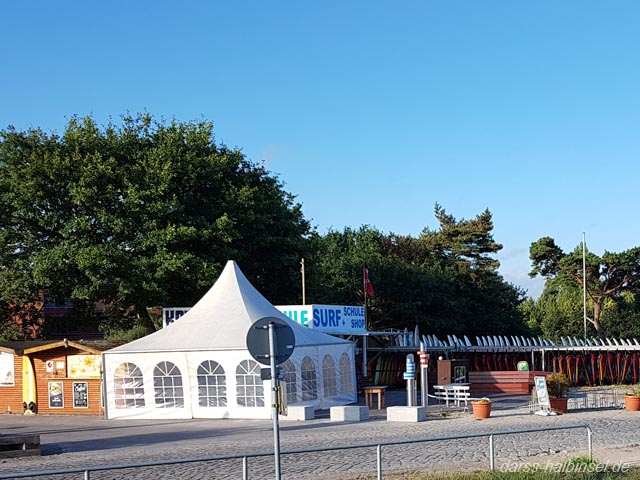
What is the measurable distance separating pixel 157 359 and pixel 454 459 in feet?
44.3

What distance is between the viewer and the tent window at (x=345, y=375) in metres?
31.1

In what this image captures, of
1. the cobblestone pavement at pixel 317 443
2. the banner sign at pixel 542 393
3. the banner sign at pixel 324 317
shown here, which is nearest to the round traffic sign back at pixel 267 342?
the cobblestone pavement at pixel 317 443

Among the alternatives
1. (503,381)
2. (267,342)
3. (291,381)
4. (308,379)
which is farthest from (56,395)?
(267,342)

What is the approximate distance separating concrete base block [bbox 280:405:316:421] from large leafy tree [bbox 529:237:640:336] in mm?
40116

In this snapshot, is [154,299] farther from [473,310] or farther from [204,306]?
[473,310]

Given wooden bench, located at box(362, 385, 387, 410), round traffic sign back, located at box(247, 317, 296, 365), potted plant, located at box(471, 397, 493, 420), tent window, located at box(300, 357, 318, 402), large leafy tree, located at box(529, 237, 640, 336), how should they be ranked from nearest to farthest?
round traffic sign back, located at box(247, 317, 296, 365), potted plant, located at box(471, 397, 493, 420), tent window, located at box(300, 357, 318, 402), wooden bench, located at box(362, 385, 387, 410), large leafy tree, located at box(529, 237, 640, 336)

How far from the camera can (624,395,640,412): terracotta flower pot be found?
2581cm

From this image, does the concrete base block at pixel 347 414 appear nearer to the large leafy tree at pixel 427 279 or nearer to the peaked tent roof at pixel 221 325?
the peaked tent roof at pixel 221 325

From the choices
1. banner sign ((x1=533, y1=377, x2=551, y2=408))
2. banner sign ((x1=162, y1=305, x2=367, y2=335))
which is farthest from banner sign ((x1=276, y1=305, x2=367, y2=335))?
banner sign ((x1=533, y1=377, x2=551, y2=408))

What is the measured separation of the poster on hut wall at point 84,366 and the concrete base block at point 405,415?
1049 cm

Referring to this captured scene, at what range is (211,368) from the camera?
1061 inches

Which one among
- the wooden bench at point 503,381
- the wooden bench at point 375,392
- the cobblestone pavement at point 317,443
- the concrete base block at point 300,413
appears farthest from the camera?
the wooden bench at point 503,381

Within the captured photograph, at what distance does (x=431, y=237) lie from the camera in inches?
2689

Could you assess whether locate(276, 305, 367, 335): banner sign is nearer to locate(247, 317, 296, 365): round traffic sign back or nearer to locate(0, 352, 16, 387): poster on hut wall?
locate(0, 352, 16, 387): poster on hut wall
